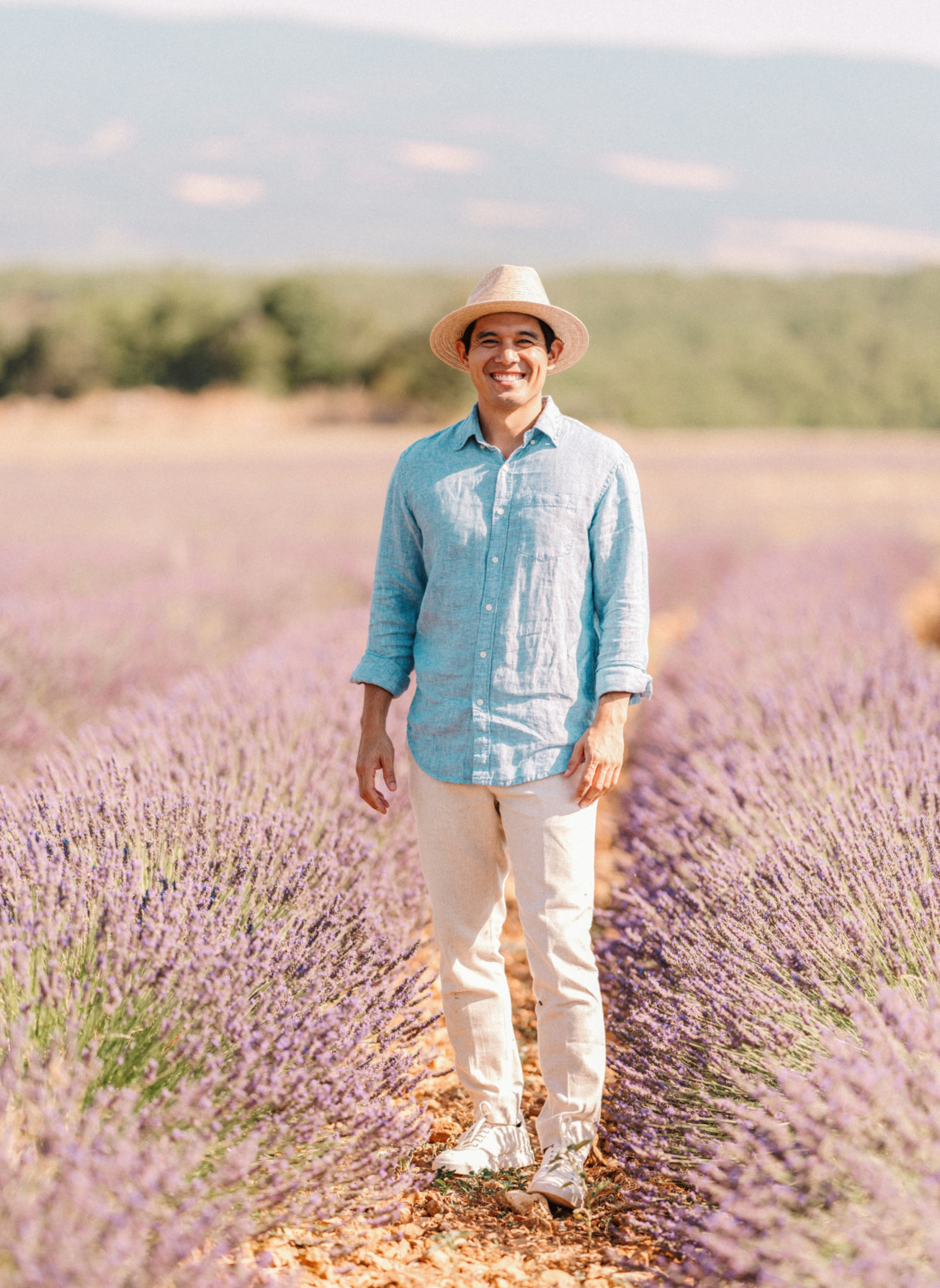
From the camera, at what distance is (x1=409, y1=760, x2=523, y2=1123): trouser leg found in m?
1.95

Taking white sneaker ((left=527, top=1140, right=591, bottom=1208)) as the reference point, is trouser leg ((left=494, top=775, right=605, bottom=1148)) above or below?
above

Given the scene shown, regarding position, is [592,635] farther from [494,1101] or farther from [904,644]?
[904,644]

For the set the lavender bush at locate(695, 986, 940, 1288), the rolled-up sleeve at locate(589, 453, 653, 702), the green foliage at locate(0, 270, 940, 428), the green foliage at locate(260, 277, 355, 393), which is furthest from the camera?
the green foliage at locate(260, 277, 355, 393)

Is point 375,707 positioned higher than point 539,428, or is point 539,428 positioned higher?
point 539,428

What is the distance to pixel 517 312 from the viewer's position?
1.92m

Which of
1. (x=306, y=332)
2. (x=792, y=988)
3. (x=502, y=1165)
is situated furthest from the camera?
(x=306, y=332)

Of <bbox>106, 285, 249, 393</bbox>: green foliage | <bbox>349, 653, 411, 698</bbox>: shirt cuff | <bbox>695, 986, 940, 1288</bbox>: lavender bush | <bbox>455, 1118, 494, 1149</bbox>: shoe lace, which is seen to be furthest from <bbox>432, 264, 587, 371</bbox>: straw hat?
<bbox>106, 285, 249, 393</bbox>: green foliage

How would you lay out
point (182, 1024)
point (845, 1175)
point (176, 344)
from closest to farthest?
point (845, 1175) → point (182, 1024) → point (176, 344)

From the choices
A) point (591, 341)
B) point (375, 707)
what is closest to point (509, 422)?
point (375, 707)

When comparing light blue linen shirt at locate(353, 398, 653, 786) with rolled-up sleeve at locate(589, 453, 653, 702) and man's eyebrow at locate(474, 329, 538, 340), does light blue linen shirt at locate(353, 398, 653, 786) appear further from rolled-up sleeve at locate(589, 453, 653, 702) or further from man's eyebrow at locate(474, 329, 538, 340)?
man's eyebrow at locate(474, 329, 538, 340)

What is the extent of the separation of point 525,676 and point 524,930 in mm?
455

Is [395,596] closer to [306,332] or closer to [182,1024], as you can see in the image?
[182,1024]

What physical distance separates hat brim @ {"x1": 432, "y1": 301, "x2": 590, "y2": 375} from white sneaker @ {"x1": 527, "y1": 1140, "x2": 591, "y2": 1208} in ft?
4.44

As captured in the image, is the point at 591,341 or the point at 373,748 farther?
the point at 591,341
